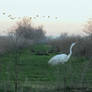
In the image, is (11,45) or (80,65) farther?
(80,65)

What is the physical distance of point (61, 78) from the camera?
29.5 ft

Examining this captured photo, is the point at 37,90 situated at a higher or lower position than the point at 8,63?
lower

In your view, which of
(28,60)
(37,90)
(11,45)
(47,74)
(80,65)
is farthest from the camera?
(28,60)

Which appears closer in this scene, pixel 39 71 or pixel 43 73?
pixel 43 73

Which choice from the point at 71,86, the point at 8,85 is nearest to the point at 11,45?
the point at 8,85

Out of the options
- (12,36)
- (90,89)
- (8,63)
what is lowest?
(90,89)

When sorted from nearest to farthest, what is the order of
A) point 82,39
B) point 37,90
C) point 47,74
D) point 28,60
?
point 37,90, point 47,74, point 28,60, point 82,39

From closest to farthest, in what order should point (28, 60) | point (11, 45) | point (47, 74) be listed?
point (11, 45)
point (47, 74)
point (28, 60)

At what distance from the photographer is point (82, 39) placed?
1678cm

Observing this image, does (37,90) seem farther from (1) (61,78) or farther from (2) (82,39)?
(2) (82,39)

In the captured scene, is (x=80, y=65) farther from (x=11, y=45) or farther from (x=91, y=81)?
(x=11, y=45)

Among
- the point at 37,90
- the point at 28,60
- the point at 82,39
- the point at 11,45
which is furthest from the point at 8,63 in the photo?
the point at 82,39

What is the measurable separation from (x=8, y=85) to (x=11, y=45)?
3.69 feet

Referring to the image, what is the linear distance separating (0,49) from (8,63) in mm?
1785
